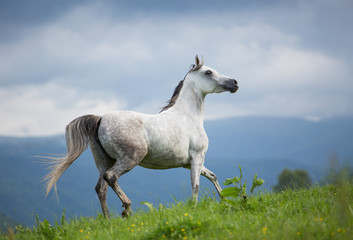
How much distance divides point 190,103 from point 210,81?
2.17ft

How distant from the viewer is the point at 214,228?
181 inches

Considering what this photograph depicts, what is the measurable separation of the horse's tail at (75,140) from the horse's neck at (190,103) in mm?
1919

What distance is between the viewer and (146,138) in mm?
6617

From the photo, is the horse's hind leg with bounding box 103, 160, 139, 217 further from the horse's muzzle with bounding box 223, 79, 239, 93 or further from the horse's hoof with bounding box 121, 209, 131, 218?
the horse's muzzle with bounding box 223, 79, 239, 93

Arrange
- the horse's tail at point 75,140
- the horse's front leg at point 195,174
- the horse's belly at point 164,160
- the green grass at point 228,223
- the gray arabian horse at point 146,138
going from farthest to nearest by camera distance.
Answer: the horse's front leg at point 195,174 → the horse's belly at point 164,160 → the horse's tail at point 75,140 → the gray arabian horse at point 146,138 → the green grass at point 228,223

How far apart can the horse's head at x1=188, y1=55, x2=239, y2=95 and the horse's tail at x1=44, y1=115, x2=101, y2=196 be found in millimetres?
2459

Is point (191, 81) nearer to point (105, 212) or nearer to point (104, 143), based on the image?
point (104, 143)

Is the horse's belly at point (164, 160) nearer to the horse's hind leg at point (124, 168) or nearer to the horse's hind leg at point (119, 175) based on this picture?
the horse's hind leg at point (124, 168)

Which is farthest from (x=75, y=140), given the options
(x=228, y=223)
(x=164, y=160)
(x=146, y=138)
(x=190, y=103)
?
(x=228, y=223)

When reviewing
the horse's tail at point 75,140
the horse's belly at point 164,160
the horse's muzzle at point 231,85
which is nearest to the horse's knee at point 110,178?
the horse's tail at point 75,140

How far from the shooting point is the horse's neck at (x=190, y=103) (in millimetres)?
7664

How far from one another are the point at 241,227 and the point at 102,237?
1977 mm

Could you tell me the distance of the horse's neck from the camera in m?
7.66

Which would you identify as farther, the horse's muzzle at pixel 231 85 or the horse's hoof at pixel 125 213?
the horse's muzzle at pixel 231 85
